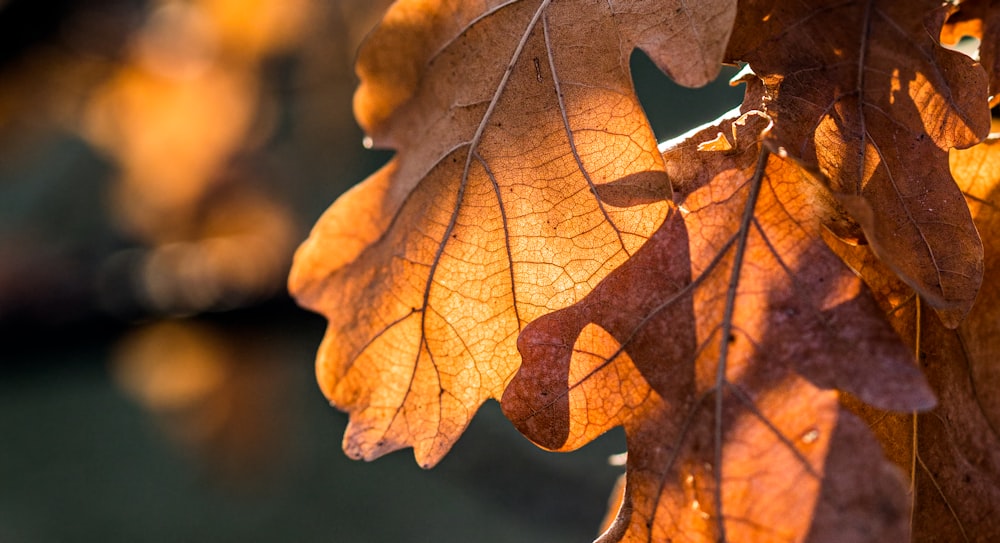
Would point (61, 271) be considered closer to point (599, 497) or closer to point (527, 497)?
point (527, 497)

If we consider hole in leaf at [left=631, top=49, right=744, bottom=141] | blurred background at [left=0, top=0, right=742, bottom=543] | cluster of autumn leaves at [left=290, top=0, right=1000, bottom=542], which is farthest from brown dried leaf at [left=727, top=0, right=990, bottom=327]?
hole in leaf at [left=631, top=49, right=744, bottom=141]

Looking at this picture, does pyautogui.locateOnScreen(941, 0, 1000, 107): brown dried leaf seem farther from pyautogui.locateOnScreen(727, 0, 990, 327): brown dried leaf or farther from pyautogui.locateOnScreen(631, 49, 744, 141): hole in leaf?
pyautogui.locateOnScreen(631, 49, 744, 141): hole in leaf

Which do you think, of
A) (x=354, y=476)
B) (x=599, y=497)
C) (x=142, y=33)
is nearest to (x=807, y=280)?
(x=142, y=33)

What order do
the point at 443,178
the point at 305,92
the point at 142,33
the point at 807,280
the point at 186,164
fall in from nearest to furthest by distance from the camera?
1. the point at 807,280
2. the point at 443,178
3. the point at 142,33
4. the point at 186,164
5. the point at 305,92

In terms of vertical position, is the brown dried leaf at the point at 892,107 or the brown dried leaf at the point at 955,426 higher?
the brown dried leaf at the point at 892,107

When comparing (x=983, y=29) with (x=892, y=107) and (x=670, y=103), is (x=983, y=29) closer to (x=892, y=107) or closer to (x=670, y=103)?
(x=892, y=107)

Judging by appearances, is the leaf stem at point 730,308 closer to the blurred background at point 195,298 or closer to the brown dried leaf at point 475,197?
the brown dried leaf at point 475,197

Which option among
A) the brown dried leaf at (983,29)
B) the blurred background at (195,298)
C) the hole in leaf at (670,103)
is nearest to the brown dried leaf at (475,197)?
the brown dried leaf at (983,29)
